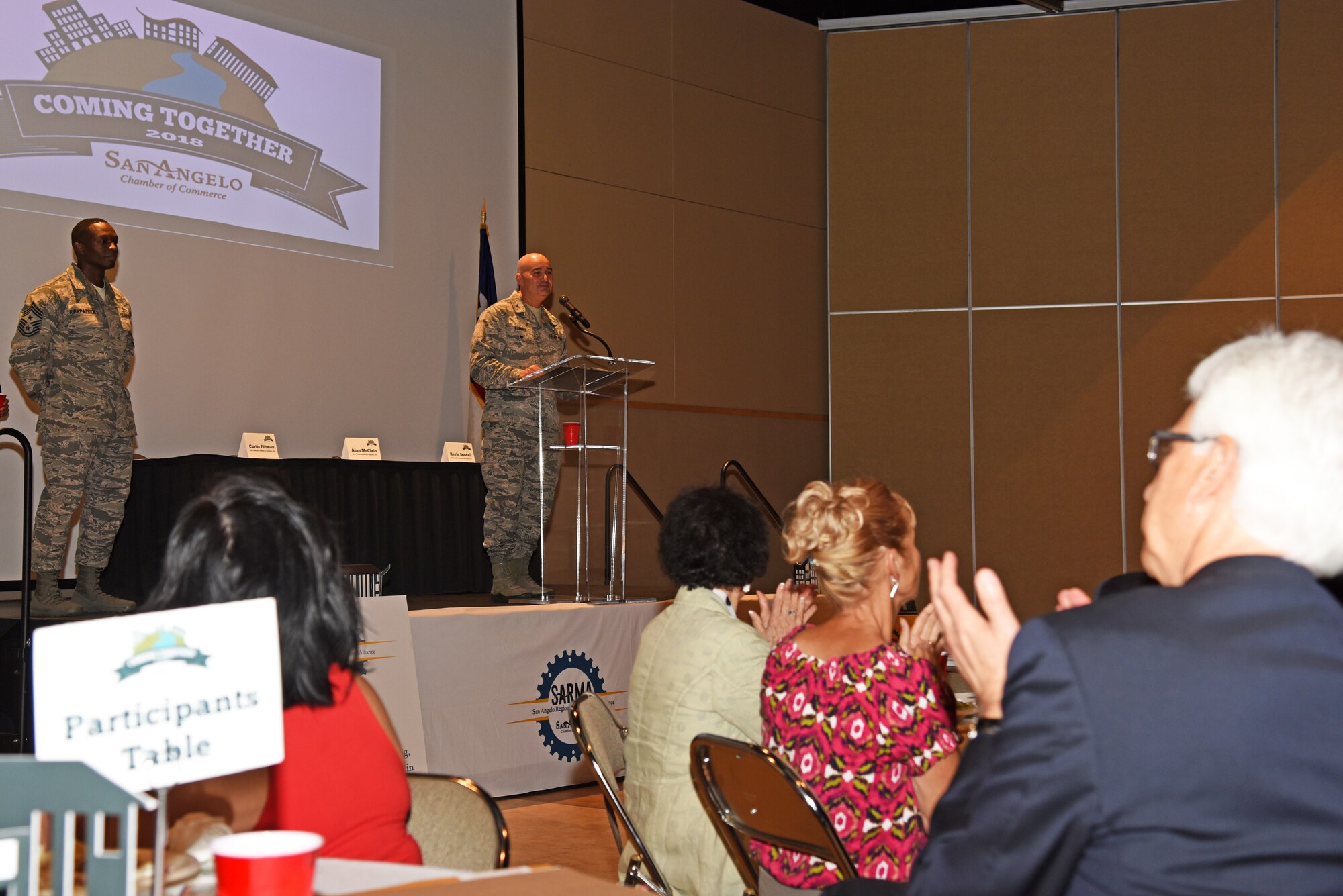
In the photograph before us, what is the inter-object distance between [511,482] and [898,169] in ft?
14.1

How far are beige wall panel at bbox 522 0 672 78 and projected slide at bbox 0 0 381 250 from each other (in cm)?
134

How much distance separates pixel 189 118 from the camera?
19.3ft

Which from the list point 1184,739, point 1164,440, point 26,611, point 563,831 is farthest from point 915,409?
point 1184,739

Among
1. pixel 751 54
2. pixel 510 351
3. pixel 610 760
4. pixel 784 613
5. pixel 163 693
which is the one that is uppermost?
pixel 751 54

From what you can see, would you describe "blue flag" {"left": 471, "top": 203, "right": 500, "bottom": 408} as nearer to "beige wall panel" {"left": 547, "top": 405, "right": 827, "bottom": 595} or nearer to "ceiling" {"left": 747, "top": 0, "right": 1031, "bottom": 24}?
"beige wall panel" {"left": 547, "top": 405, "right": 827, "bottom": 595}

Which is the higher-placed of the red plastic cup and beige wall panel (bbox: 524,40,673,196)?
beige wall panel (bbox: 524,40,673,196)

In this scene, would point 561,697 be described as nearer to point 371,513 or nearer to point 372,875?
point 371,513

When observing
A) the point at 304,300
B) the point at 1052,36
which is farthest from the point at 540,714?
the point at 1052,36

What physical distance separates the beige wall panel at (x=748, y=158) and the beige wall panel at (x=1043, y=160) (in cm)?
124

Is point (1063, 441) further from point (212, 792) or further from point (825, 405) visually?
point (212, 792)

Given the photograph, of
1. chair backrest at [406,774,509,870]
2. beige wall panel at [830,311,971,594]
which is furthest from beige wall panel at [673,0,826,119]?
chair backrest at [406,774,509,870]

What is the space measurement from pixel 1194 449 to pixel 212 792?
1.19 metres

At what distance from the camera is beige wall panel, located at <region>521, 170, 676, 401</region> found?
24.9 ft

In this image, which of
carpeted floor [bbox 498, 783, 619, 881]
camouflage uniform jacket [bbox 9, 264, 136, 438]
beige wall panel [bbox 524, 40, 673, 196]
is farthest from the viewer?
beige wall panel [bbox 524, 40, 673, 196]
